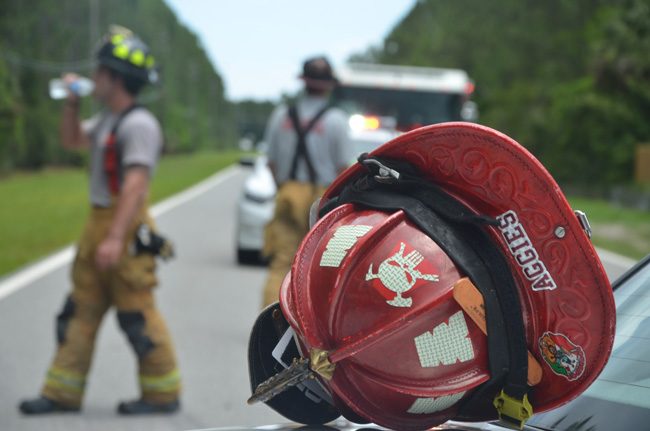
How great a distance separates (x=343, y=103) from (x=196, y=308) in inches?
344

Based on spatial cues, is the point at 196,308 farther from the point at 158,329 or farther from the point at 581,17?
the point at 581,17

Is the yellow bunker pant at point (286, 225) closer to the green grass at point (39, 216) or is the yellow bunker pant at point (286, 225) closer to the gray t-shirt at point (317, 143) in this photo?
the gray t-shirt at point (317, 143)

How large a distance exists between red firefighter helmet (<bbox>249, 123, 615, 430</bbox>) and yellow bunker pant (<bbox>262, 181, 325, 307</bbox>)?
4701 mm

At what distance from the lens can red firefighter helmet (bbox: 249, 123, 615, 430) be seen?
6.17 feet

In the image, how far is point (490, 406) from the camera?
6.81 feet

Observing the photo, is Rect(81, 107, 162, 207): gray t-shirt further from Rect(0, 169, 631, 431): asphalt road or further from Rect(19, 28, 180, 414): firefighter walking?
Rect(0, 169, 631, 431): asphalt road

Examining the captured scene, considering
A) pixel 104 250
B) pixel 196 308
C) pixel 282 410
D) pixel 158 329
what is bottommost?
pixel 196 308

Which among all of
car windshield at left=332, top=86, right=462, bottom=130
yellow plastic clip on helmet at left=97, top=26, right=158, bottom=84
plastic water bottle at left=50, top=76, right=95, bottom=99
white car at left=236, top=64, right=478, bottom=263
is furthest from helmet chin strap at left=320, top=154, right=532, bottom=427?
car windshield at left=332, top=86, right=462, bottom=130

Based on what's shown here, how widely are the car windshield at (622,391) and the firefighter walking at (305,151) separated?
13.6 feet

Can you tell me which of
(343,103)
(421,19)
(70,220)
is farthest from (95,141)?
(421,19)

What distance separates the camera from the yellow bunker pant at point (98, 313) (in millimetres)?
5727

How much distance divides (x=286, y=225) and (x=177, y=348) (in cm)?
162

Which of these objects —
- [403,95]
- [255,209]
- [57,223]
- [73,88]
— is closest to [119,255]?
[73,88]

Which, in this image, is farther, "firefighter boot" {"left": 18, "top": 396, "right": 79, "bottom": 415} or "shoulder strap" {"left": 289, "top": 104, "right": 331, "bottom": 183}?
"shoulder strap" {"left": 289, "top": 104, "right": 331, "bottom": 183}
